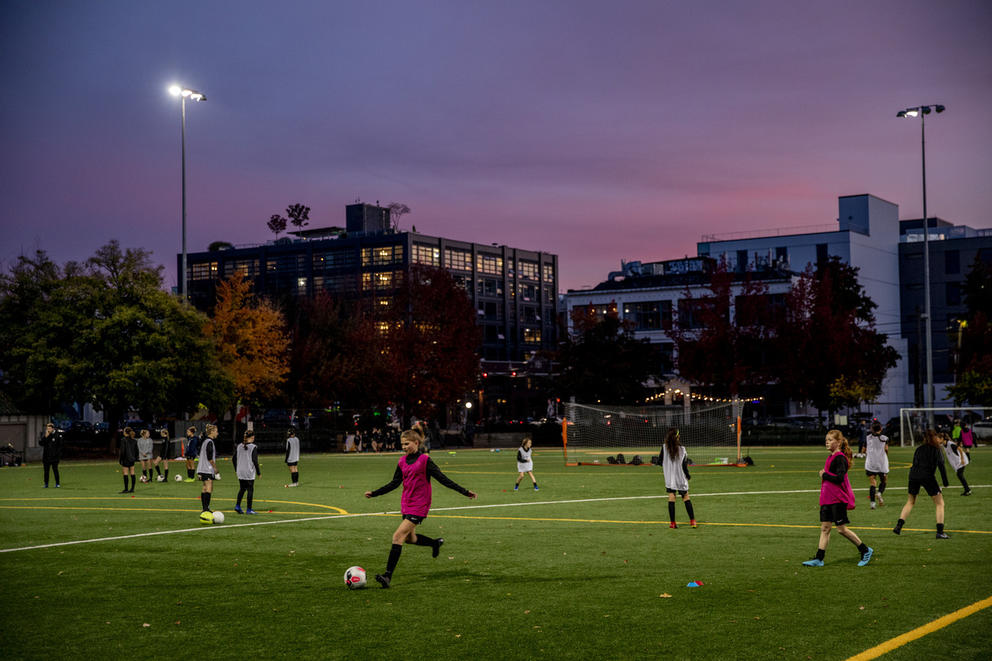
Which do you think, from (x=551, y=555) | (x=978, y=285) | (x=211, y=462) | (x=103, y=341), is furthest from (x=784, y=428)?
(x=551, y=555)

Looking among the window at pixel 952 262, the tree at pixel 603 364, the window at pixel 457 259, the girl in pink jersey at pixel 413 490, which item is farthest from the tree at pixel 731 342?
the window at pixel 457 259

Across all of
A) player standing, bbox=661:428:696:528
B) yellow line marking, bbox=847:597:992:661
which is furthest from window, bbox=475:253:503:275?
yellow line marking, bbox=847:597:992:661

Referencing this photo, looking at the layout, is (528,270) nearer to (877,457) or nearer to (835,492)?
(877,457)

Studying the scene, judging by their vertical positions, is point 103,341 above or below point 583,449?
above

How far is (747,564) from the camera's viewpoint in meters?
14.0

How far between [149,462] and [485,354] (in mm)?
93679

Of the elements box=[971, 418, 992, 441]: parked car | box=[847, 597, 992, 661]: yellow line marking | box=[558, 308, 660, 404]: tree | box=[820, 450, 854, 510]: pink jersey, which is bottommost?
box=[971, 418, 992, 441]: parked car

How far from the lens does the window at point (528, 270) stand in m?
136

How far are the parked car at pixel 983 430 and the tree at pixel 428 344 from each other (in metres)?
33.0

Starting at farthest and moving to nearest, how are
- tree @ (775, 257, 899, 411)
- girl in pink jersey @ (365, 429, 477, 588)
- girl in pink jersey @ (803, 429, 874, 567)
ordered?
tree @ (775, 257, 899, 411)
girl in pink jersey @ (803, 429, 874, 567)
girl in pink jersey @ (365, 429, 477, 588)

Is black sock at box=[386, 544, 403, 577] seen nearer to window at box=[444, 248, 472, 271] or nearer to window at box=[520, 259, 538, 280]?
window at box=[444, 248, 472, 271]

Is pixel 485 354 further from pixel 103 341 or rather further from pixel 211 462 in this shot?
pixel 211 462

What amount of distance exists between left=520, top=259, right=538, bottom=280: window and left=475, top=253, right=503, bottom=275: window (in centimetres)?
430

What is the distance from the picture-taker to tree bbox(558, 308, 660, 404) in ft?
250
